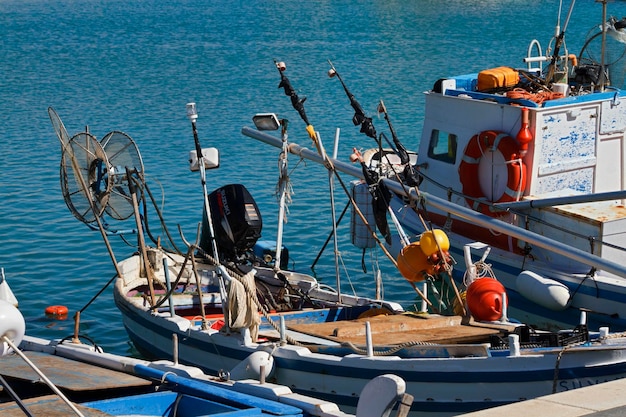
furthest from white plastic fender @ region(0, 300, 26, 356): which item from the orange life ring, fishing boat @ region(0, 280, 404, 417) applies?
the orange life ring

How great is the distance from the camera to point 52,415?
27.3 ft

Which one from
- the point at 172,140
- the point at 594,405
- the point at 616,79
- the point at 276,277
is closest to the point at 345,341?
the point at 276,277

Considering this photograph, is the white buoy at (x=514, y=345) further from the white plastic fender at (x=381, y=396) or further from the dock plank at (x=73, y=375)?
the dock plank at (x=73, y=375)

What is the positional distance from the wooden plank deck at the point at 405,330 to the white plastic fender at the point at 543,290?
2613 millimetres

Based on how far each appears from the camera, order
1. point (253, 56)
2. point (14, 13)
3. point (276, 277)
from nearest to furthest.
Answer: point (276, 277), point (253, 56), point (14, 13)

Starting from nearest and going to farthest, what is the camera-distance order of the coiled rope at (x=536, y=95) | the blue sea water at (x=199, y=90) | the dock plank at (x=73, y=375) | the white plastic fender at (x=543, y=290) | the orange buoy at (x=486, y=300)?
the dock plank at (x=73, y=375), the orange buoy at (x=486, y=300), the white plastic fender at (x=543, y=290), the coiled rope at (x=536, y=95), the blue sea water at (x=199, y=90)

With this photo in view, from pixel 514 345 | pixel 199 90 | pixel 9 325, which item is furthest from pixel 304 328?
pixel 199 90

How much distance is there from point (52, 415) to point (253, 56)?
1655 inches

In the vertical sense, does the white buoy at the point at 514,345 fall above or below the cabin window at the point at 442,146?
below

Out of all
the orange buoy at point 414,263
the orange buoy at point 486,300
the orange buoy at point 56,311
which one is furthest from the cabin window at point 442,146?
the orange buoy at point 56,311

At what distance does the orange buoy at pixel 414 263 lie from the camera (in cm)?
1298

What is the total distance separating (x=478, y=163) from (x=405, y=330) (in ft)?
15.8

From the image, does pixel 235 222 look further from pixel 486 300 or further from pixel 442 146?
pixel 486 300

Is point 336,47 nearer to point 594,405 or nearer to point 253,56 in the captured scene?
point 253,56
